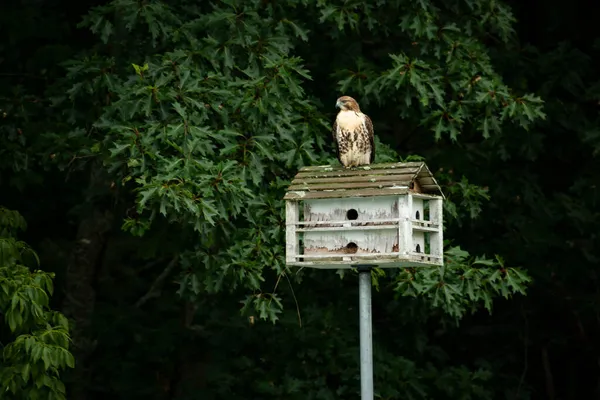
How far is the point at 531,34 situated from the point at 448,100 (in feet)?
12.7

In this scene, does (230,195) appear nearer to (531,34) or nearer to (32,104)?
(32,104)

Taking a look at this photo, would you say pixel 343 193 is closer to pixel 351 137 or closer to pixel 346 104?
pixel 351 137

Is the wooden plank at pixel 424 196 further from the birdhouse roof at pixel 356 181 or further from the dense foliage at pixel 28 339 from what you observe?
the dense foliage at pixel 28 339

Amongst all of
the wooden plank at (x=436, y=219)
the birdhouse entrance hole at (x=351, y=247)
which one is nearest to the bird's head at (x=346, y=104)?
the wooden plank at (x=436, y=219)

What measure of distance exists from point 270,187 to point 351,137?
182 cm

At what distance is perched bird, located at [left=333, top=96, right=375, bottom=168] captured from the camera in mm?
7973

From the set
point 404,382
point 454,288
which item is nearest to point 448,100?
point 454,288

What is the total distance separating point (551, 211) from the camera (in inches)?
487

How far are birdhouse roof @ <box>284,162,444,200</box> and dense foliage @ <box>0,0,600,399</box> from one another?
144cm

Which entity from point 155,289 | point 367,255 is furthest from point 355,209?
point 155,289

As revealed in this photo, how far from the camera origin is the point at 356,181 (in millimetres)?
7223

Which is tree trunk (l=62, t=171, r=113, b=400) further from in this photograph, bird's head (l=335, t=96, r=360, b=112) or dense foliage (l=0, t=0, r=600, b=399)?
bird's head (l=335, t=96, r=360, b=112)

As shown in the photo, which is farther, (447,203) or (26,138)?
(26,138)

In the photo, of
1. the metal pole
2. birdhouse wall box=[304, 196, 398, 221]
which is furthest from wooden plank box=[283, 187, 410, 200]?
the metal pole
